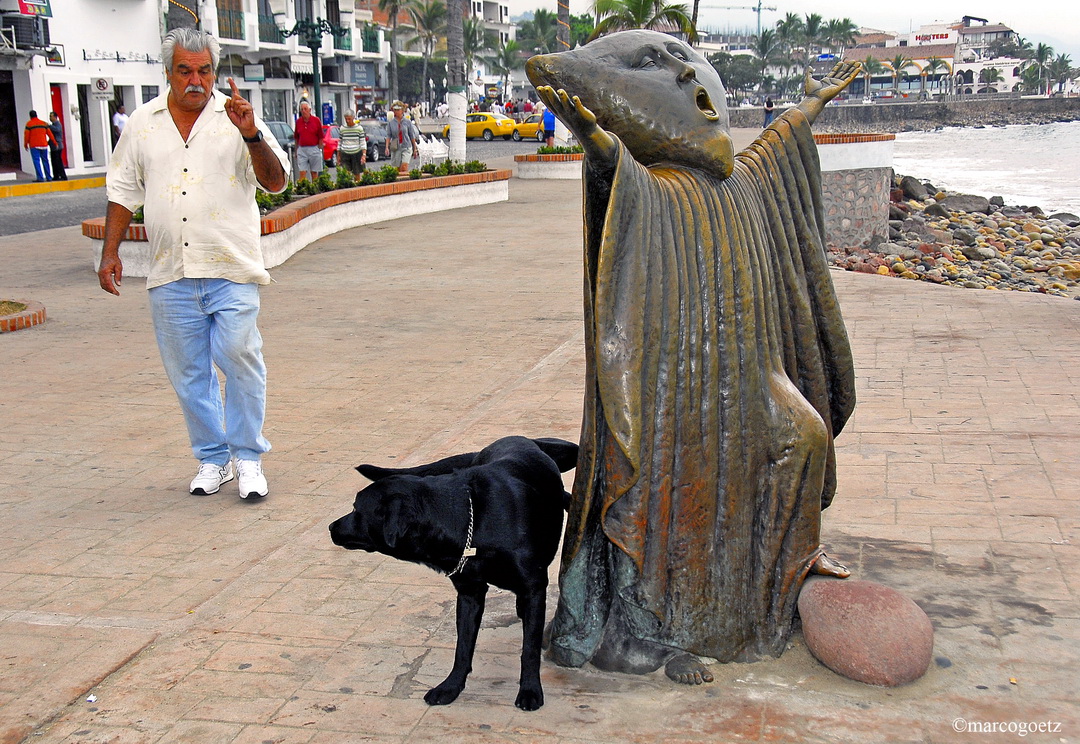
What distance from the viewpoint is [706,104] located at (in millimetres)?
3350

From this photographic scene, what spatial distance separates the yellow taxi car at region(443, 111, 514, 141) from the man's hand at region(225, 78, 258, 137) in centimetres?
3716

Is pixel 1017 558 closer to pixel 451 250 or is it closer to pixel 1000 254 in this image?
pixel 451 250

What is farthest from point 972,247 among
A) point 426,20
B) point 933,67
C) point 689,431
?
point 933,67

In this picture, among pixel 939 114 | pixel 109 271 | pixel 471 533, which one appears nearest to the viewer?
pixel 471 533

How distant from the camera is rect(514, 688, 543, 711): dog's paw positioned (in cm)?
317

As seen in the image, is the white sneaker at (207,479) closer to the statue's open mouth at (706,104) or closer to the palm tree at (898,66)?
the statue's open mouth at (706,104)

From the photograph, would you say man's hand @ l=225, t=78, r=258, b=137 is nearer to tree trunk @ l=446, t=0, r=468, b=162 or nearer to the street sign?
tree trunk @ l=446, t=0, r=468, b=162

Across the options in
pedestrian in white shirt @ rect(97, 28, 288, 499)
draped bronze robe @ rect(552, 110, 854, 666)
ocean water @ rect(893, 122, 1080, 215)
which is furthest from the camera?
ocean water @ rect(893, 122, 1080, 215)

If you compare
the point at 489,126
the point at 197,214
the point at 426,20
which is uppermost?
the point at 426,20

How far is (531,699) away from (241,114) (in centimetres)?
277

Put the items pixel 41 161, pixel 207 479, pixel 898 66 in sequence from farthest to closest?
pixel 898 66, pixel 41 161, pixel 207 479

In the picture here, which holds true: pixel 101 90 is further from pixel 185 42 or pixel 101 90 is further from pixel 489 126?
pixel 185 42

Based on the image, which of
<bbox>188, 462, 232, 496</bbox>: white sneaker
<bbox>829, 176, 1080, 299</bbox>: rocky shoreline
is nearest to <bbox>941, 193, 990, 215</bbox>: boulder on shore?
<bbox>829, 176, 1080, 299</bbox>: rocky shoreline

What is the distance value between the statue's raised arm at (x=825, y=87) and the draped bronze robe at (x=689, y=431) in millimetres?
501
